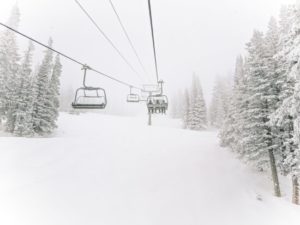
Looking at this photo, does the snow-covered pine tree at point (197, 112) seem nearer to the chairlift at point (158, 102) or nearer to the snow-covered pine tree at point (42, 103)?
the snow-covered pine tree at point (42, 103)

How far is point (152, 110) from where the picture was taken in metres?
12.8

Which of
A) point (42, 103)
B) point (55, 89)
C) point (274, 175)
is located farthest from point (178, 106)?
point (274, 175)

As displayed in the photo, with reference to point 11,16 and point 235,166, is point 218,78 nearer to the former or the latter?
point 235,166

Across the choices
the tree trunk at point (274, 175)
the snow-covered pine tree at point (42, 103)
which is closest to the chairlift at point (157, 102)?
the tree trunk at point (274, 175)

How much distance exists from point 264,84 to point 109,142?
15816 mm

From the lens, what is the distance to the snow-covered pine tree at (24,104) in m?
21.8

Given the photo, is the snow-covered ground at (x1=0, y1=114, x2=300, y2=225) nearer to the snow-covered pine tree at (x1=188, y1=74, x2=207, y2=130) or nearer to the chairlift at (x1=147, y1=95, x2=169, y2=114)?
the chairlift at (x1=147, y1=95, x2=169, y2=114)

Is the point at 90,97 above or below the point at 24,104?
below

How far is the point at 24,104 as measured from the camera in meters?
22.5

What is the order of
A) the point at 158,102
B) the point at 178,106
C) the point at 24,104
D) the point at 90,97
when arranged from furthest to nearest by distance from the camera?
the point at 178,106 → the point at 24,104 → the point at 158,102 → the point at 90,97

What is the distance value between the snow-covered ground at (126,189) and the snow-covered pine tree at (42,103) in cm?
535

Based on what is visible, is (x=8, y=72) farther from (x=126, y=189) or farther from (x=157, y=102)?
(x=157, y=102)

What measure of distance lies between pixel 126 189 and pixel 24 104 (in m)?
16.5

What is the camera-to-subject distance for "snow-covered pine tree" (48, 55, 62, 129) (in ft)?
81.0
